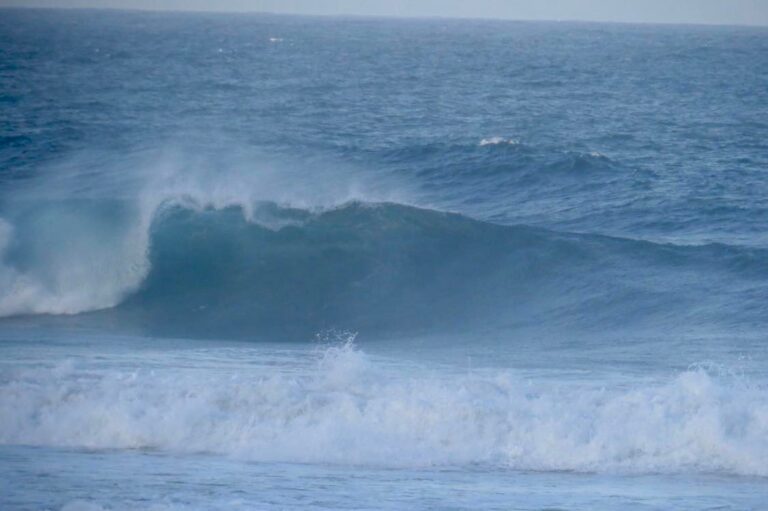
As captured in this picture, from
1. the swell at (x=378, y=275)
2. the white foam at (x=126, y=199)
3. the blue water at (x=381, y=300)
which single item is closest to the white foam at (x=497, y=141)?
the blue water at (x=381, y=300)

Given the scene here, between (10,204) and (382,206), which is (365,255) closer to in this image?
(382,206)

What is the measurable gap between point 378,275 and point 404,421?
715 cm

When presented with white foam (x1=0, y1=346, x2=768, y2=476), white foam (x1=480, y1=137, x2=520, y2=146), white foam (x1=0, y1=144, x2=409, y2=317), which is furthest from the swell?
white foam (x1=480, y1=137, x2=520, y2=146)

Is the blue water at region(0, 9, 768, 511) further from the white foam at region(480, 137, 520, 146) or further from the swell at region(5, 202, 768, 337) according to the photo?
the white foam at region(480, 137, 520, 146)

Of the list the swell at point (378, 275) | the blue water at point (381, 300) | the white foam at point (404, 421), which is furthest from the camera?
the swell at point (378, 275)

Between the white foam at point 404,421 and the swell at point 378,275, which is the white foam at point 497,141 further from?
the white foam at point 404,421

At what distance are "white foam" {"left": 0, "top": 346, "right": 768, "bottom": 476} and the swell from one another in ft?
12.7

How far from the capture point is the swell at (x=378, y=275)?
13742mm

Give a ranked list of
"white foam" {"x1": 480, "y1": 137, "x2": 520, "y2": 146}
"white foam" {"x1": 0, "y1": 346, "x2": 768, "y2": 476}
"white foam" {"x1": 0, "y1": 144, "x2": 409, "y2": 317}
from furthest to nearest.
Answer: "white foam" {"x1": 480, "y1": 137, "x2": 520, "y2": 146} → "white foam" {"x1": 0, "y1": 144, "x2": 409, "y2": 317} → "white foam" {"x1": 0, "y1": 346, "x2": 768, "y2": 476}

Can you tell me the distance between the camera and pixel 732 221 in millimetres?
17031

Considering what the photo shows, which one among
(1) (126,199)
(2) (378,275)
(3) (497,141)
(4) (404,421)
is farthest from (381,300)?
(3) (497,141)

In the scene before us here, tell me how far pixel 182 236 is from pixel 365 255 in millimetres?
2970

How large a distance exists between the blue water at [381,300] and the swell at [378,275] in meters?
0.06

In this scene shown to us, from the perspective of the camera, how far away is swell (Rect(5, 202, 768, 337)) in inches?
541
